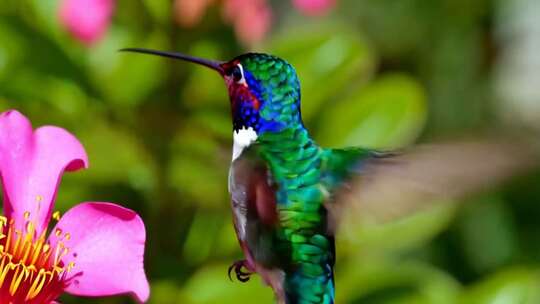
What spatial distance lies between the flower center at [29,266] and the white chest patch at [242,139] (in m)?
0.14

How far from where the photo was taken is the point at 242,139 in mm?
783

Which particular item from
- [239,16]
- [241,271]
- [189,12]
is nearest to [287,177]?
[241,271]

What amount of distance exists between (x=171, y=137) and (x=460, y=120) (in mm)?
991

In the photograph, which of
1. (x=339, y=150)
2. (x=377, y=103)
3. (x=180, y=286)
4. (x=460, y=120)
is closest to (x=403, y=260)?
(x=460, y=120)

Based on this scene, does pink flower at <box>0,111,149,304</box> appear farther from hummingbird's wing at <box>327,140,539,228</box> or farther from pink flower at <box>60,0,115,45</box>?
pink flower at <box>60,0,115,45</box>

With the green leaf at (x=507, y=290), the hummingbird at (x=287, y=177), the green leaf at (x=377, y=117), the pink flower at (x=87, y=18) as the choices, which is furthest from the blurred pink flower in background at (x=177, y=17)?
the hummingbird at (x=287, y=177)

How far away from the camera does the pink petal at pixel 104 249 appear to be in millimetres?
782

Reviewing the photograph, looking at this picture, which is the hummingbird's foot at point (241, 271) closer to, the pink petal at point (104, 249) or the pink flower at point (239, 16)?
the pink petal at point (104, 249)

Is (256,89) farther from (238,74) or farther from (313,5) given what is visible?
(313,5)

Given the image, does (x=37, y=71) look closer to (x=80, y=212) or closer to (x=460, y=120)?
(x=80, y=212)

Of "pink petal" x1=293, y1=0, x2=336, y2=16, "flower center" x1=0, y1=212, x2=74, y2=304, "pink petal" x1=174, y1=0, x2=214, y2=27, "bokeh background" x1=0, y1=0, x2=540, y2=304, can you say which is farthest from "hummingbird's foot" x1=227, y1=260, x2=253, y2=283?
"pink petal" x1=293, y1=0, x2=336, y2=16

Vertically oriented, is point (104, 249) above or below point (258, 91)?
below

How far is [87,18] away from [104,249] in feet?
2.45

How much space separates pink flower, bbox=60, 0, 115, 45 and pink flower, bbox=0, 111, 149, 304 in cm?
70
